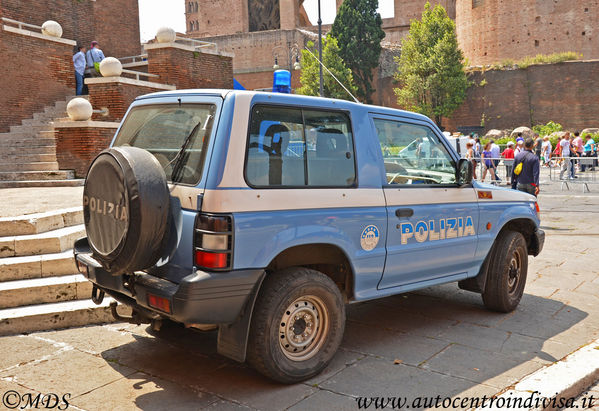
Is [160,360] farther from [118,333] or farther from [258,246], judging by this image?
[258,246]

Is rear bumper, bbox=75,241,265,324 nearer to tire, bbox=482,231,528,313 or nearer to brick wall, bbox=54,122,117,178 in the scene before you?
tire, bbox=482,231,528,313

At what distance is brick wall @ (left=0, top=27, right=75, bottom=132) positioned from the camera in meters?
14.0

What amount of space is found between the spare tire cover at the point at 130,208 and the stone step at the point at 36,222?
2657 mm

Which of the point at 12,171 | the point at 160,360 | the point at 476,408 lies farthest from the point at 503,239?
the point at 12,171

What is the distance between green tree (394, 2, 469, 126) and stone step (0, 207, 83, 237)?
42.6m

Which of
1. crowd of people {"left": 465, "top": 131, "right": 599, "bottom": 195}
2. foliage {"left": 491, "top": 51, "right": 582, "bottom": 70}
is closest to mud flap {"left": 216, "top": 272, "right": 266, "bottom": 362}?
crowd of people {"left": 465, "top": 131, "right": 599, "bottom": 195}

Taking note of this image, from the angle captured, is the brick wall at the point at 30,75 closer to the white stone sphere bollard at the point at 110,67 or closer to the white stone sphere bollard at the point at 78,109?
the white stone sphere bollard at the point at 110,67

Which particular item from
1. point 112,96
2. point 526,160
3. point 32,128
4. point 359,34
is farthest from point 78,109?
point 359,34

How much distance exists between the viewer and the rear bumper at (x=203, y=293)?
3361 millimetres

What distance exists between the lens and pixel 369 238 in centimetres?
418

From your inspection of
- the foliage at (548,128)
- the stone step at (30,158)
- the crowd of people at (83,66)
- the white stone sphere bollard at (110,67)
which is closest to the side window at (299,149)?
the stone step at (30,158)

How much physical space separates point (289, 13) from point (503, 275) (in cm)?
5726

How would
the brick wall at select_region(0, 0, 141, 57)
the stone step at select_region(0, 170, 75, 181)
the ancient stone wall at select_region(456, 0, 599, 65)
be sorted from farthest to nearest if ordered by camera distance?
the ancient stone wall at select_region(456, 0, 599, 65), the brick wall at select_region(0, 0, 141, 57), the stone step at select_region(0, 170, 75, 181)

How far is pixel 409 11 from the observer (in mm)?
60688
